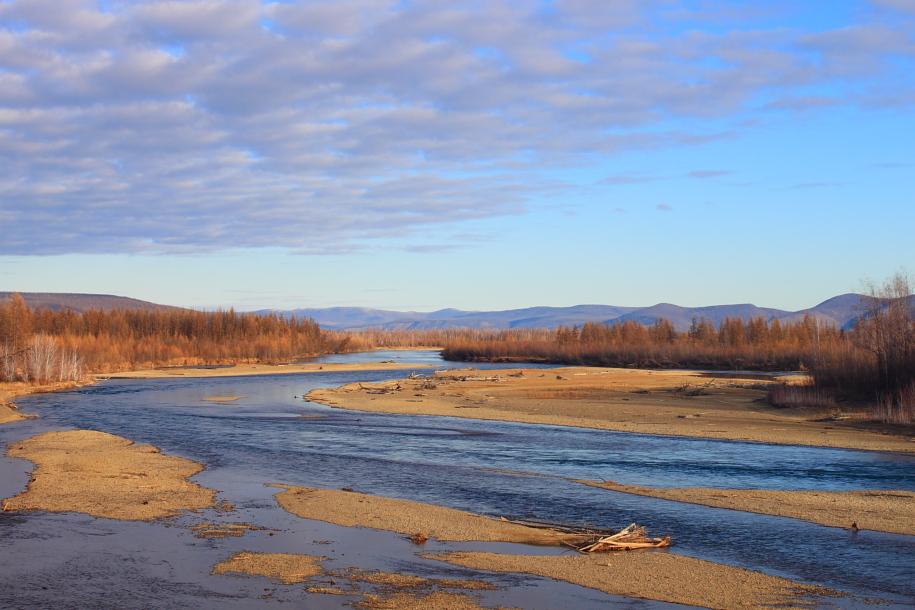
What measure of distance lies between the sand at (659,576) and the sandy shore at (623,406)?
17.5 metres

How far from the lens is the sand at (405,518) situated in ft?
45.6

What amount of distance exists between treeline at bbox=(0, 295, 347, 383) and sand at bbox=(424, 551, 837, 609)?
59525 mm

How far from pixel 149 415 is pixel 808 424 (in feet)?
111

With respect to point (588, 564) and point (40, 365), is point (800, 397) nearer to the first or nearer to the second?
point (588, 564)

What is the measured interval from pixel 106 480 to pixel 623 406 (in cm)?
2999

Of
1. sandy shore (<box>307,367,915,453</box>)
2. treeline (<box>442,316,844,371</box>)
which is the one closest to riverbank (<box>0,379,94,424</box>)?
sandy shore (<box>307,367,915,453</box>)

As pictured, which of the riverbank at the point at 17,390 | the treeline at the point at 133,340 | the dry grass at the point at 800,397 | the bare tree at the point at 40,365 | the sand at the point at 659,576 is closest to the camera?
the sand at the point at 659,576

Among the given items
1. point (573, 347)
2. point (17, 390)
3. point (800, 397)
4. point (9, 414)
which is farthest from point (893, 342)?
point (573, 347)

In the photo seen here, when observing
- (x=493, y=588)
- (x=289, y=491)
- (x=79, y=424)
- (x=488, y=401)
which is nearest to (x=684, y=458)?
(x=289, y=491)

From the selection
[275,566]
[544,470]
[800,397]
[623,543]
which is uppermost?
[275,566]

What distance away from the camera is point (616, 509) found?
1642 cm

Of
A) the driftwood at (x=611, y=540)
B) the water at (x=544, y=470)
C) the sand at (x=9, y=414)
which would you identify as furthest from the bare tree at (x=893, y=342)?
the sand at (x=9, y=414)

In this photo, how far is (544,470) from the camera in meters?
21.8

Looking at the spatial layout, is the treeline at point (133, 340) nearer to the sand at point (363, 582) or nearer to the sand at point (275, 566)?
the sand at point (275, 566)
